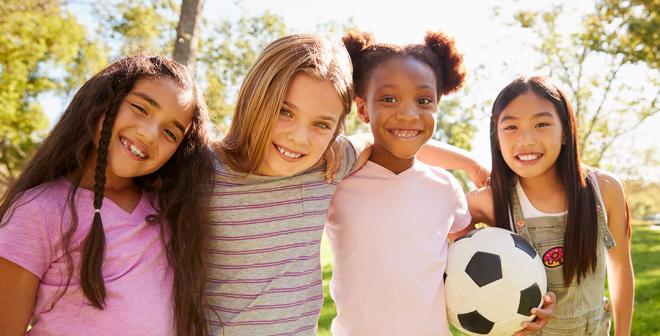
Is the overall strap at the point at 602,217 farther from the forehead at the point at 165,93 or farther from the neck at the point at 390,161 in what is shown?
the forehead at the point at 165,93

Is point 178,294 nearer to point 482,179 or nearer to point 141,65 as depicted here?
point 141,65

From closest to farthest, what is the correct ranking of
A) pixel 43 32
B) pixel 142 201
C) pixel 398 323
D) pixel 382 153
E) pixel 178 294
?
1. pixel 178 294
2. pixel 142 201
3. pixel 398 323
4. pixel 382 153
5. pixel 43 32

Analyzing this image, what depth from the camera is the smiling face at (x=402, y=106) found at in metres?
2.73

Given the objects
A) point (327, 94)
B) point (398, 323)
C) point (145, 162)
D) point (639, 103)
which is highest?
point (639, 103)

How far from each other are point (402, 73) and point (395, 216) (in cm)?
74

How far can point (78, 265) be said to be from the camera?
2.04 m

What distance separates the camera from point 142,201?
2365 mm

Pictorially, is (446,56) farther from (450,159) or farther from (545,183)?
(545,183)

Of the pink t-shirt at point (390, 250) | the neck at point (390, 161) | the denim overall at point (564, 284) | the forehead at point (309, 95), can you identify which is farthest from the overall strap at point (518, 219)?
the forehead at point (309, 95)

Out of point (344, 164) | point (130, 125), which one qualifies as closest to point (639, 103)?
point (344, 164)

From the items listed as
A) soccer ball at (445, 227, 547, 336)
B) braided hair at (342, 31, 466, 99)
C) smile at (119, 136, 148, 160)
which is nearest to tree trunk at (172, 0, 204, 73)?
braided hair at (342, 31, 466, 99)

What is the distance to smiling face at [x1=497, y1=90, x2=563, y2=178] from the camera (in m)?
2.97

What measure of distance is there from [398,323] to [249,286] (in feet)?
2.46

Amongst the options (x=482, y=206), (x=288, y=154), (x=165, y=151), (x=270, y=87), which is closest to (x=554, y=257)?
(x=482, y=206)
